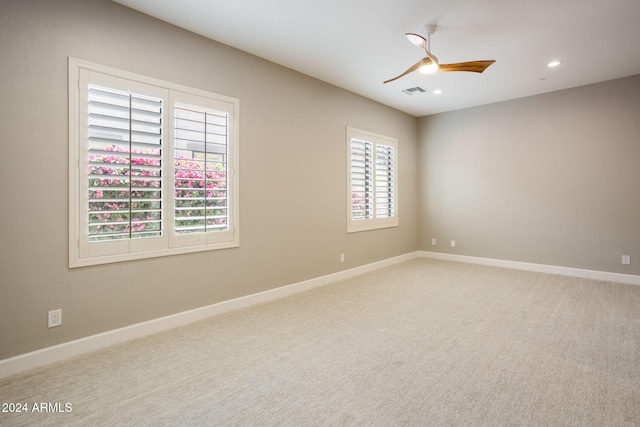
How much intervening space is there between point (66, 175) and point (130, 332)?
142cm

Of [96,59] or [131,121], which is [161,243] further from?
[96,59]

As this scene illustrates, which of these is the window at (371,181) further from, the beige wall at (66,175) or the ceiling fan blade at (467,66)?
the ceiling fan blade at (467,66)

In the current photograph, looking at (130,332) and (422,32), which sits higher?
(422,32)

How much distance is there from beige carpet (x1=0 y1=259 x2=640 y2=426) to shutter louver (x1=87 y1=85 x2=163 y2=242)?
3.44 feet

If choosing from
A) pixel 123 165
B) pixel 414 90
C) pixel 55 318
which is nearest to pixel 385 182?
pixel 414 90

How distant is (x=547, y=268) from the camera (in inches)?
201

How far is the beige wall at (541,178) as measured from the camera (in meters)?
4.50

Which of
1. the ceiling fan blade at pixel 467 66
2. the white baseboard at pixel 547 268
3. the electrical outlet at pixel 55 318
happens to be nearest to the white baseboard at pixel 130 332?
the electrical outlet at pixel 55 318

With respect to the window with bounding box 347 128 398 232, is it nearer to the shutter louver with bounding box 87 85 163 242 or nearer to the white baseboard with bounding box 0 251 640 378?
the white baseboard with bounding box 0 251 640 378

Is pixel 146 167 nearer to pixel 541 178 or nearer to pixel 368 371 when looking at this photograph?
pixel 368 371

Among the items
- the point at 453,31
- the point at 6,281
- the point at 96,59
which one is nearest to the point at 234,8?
the point at 96,59

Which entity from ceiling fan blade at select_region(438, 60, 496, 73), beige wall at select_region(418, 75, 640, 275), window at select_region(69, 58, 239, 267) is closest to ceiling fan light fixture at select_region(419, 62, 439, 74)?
ceiling fan blade at select_region(438, 60, 496, 73)

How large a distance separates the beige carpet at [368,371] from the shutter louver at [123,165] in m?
1.05

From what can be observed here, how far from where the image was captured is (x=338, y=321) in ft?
10.3
